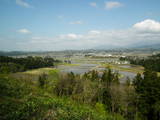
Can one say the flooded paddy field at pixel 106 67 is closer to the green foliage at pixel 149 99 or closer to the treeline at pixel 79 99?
the treeline at pixel 79 99

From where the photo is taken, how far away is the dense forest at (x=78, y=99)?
6316mm

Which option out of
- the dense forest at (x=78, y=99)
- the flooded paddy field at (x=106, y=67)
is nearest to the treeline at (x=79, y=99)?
the dense forest at (x=78, y=99)

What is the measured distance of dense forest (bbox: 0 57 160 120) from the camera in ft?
20.7

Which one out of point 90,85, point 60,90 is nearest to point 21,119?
point 90,85

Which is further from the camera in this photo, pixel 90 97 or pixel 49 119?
pixel 90 97

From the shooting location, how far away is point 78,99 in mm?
18938

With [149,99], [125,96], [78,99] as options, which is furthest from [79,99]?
[149,99]

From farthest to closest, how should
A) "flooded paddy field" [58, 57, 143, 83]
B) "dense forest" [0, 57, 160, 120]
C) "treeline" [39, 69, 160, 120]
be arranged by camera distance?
"flooded paddy field" [58, 57, 143, 83] < "treeline" [39, 69, 160, 120] < "dense forest" [0, 57, 160, 120]

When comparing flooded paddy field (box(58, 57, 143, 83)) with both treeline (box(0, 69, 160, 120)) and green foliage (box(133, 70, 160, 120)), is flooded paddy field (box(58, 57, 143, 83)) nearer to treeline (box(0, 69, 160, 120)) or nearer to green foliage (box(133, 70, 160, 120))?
treeline (box(0, 69, 160, 120))

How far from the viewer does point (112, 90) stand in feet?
59.7

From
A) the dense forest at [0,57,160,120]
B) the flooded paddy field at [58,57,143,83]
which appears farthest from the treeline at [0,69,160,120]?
the flooded paddy field at [58,57,143,83]

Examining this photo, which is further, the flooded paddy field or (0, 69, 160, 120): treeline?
the flooded paddy field

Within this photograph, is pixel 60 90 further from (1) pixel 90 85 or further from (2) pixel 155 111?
(2) pixel 155 111

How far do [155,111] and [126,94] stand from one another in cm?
373
